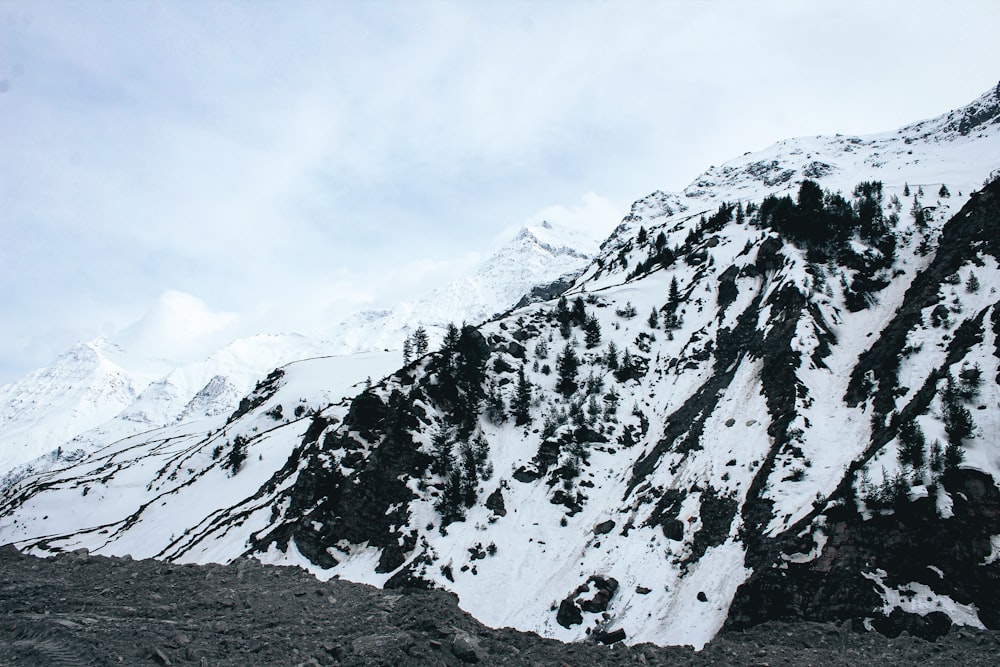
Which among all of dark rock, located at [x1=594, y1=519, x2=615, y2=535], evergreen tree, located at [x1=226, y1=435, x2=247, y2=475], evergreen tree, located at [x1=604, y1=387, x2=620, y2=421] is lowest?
dark rock, located at [x1=594, y1=519, x2=615, y2=535]

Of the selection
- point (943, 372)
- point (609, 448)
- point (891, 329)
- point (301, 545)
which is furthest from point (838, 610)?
point (301, 545)

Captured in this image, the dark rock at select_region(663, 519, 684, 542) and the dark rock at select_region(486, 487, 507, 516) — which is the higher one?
the dark rock at select_region(486, 487, 507, 516)

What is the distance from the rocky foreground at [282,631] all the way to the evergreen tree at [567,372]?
96.3 ft

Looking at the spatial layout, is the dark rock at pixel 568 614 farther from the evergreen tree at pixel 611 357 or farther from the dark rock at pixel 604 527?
the evergreen tree at pixel 611 357

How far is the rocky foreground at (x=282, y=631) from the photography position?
1202 cm

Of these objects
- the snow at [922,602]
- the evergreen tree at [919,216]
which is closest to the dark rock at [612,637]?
the snow at [922,602]

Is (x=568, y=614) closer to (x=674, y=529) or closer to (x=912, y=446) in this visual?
(x=674, y=529)

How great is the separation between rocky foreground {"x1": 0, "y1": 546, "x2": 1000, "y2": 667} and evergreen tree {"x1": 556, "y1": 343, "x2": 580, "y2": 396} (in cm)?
2935

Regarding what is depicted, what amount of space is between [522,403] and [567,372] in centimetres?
594

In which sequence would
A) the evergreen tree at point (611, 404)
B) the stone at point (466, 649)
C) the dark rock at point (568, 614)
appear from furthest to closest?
the evergreen tree at point (611, 404) → the dark rock at point (568, 614) → the stone at point (466, 649)

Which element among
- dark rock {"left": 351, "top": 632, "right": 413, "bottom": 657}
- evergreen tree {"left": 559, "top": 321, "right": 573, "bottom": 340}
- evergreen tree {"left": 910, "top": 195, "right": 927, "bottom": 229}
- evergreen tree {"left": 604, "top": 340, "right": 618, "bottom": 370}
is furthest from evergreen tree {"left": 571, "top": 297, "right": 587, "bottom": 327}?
dark rock {"left": 351, "top": 632, "right": 413, "bottom": 657}

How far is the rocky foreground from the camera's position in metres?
12.0

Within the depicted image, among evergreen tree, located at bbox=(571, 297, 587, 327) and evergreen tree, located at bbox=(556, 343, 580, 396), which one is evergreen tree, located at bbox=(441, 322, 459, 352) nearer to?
evergreen tree, located at bbox=(556, 343, 580, 396)

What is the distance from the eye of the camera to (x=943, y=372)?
27.7m
